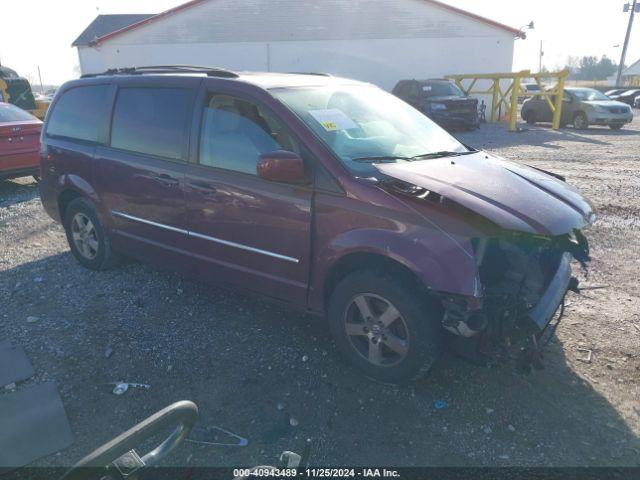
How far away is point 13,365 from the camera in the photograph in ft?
11.3

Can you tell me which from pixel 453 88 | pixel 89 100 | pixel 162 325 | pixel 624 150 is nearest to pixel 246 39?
pixel 453 88

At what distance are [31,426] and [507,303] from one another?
2842mm

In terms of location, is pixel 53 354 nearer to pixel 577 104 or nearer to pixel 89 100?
pixel 89 100

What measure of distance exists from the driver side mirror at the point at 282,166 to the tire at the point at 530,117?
1971 centimetres

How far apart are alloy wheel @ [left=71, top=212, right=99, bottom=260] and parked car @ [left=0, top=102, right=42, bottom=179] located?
3998 millimetres

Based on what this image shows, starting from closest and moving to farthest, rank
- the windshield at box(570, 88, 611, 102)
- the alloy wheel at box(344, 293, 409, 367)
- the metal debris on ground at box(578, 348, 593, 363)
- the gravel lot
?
the gravel lot → the alloy wheel at box(344, 293, 409, 367) → the metal debris on ground at box(578, 348, 593, 363) → the windshield at box(570, 88, 611, 102)

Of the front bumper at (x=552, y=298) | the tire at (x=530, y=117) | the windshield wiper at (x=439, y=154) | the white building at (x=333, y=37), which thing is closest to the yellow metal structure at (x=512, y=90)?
the tire at (x=530, y=117)

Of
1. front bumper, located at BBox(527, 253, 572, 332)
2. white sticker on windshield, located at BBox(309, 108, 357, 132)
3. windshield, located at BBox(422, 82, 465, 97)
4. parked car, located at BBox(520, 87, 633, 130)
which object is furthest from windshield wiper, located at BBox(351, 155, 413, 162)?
parked car, located at BBox(520, 87, 633, 130)

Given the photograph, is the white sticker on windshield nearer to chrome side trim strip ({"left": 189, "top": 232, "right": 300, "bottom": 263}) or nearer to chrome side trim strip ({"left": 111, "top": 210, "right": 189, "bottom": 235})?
chrome side trim strip ({"left": 189, "top": 232, "right": 300, "bottom": 263})

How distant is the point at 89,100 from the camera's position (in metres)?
4.68

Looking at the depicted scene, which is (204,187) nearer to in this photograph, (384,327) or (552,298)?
(384,327)

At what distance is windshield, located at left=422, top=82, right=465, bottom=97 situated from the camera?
16.8m

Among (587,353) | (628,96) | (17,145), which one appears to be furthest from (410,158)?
(628,96)

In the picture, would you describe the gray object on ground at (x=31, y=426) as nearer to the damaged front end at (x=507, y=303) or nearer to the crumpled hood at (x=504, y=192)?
the damaged front end at (x=507, y=303)
